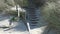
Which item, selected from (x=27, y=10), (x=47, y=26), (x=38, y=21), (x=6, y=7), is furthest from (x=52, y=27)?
(x=6, y=7)

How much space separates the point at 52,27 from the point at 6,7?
506 cm

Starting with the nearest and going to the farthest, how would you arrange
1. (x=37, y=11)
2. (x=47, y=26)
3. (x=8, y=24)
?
1. (x=47, y=26)
2. (x=8, y=24)
3. (x=37, y=11)

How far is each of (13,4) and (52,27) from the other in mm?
5208

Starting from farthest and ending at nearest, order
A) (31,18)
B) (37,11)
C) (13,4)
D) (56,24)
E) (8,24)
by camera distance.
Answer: (13,4) < (37,11) < (31,18) < (8,24) < (56,24)

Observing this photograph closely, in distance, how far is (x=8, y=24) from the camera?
35.9ft

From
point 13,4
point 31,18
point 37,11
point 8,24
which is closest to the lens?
point 8,24

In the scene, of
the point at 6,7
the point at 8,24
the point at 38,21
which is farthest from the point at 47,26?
the point at 6,7

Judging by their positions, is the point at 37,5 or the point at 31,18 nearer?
the point at 31,18

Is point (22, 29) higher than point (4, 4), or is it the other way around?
point (4, 4)

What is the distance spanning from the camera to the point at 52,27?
9.52 metres

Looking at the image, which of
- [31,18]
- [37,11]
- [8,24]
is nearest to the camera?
[8,24]

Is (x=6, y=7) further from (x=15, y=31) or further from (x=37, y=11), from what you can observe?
(x=15, y=31)

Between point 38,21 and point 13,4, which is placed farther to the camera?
point 13,4

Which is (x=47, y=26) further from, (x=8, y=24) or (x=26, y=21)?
(x=8, y=24)
